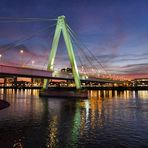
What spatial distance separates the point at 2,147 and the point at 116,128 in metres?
11.5

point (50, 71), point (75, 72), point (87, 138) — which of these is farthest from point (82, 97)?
point (87, 138)

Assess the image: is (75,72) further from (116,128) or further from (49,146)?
(49,146)

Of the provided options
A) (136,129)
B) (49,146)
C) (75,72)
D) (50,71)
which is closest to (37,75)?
(50,71)

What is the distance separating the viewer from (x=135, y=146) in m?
17.0

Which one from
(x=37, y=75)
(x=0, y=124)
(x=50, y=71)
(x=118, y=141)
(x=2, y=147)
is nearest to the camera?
(x=2, y=147)

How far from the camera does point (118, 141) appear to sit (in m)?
18.4

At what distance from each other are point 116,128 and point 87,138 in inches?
212

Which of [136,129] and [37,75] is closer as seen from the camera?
[136,129]

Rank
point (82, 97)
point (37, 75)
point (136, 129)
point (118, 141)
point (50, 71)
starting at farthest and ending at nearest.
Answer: point (82, 97) → point (50, 71) → point (37, 75) → point (136, 129) → point (118, 141)

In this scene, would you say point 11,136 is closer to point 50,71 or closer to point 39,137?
point 39,137

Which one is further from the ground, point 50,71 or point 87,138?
point 50,71

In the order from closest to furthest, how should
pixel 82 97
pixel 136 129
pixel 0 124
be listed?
pixel 136 129 < pixel 0 124 < pixel 82 97

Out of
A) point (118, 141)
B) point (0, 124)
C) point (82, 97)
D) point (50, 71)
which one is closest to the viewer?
point (118, 141)

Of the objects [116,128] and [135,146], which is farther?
[116,128]
